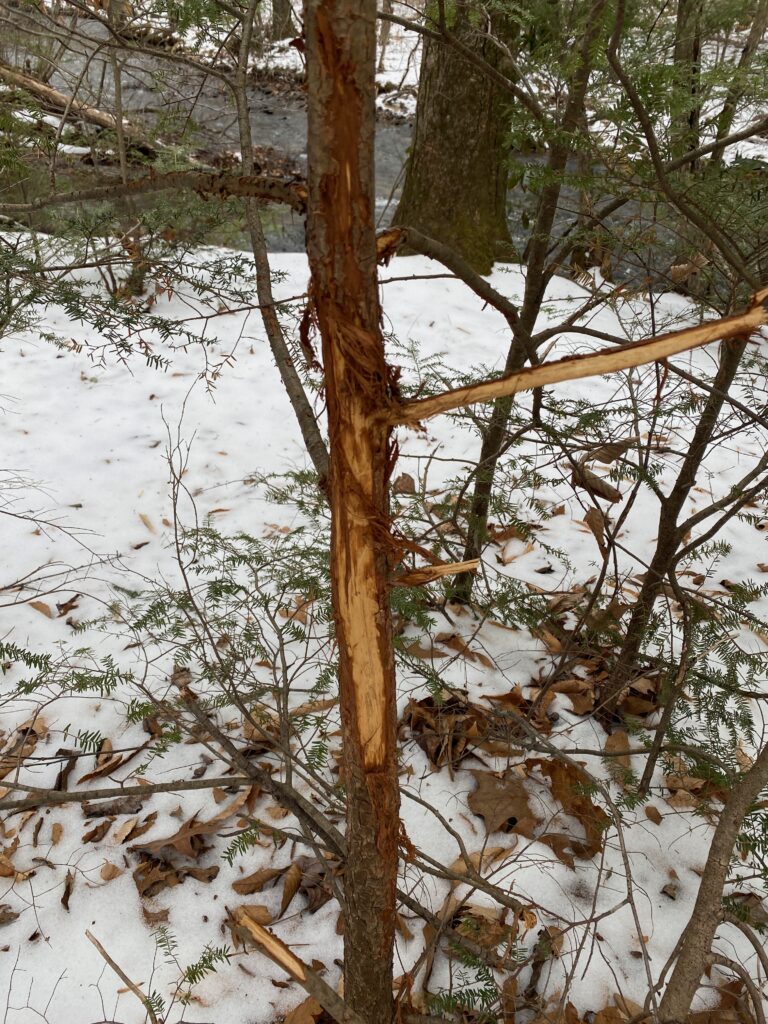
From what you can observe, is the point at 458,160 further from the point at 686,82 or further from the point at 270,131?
the point at 270,131

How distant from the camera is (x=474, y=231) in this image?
4.88 metres

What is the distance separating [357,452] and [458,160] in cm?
427

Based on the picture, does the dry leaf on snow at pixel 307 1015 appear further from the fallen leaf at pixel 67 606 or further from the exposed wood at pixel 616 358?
the fallen leaf at pixel 67 606

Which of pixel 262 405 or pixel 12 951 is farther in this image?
pixel 262 405

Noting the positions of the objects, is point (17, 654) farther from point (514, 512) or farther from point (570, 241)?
point (570, 241)

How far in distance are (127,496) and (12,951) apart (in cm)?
210

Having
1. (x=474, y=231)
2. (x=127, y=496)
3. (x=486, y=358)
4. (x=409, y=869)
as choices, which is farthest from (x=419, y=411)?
(x=474, y=231)

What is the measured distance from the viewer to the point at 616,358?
87 centimetres

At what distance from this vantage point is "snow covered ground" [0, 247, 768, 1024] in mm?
1723

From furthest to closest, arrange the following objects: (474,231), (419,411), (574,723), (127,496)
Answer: (474,231)
(127,496)
(574,723)
(419,411)

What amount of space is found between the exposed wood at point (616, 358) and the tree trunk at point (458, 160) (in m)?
3.79

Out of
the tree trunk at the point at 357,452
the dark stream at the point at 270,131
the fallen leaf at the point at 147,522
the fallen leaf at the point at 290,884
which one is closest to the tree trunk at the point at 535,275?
the tree trunk at the point at 357,452

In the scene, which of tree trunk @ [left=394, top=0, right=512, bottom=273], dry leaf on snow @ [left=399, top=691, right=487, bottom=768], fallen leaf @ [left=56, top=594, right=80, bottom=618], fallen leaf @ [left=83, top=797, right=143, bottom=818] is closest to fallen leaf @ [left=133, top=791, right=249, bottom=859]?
fallen leaf @ [left=83, top=797, right=143, bottom=818]

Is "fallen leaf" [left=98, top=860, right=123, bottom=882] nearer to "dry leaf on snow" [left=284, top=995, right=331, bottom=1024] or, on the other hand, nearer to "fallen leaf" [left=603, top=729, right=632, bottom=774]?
"dry leaf on snow" [left=284, top=995, right=331, bottom=1024]
